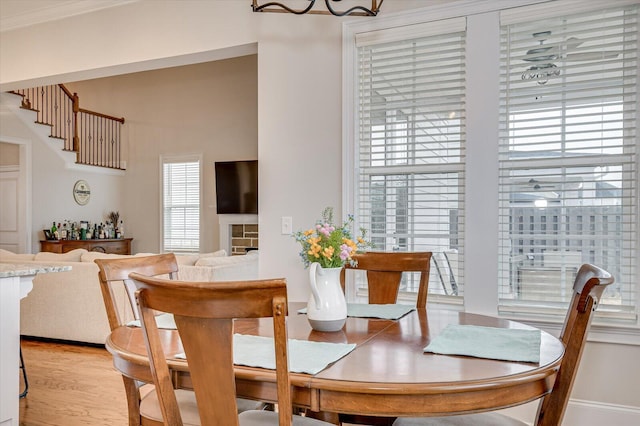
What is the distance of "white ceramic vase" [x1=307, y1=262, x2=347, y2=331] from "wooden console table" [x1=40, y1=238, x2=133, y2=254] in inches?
275

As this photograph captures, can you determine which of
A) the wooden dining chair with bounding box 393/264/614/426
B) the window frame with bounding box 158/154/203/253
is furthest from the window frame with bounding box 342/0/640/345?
the window frame with bounding box 158/154/203/253

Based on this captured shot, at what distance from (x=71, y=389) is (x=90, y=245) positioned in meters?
4.91

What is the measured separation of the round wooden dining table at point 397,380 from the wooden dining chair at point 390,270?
2.74 feet

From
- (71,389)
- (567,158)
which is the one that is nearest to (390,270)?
(567,158)

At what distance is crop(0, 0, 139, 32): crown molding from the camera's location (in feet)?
13.4

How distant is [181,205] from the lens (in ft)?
28.1

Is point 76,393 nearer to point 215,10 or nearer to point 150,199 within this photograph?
point 215,10

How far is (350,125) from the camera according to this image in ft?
10.5

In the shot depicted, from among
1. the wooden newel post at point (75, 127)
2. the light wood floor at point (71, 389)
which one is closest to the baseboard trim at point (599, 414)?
the light wood floor at point (71, 389)

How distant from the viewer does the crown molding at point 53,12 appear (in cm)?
409

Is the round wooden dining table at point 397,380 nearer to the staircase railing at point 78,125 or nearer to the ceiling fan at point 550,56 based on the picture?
the ceiling fan at point 550,56

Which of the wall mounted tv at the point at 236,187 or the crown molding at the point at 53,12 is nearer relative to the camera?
the crown molding at the point at 53,12

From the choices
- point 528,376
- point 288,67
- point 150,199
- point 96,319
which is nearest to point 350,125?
point 288,67

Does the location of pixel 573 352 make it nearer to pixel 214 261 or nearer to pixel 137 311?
pixel 137 311
